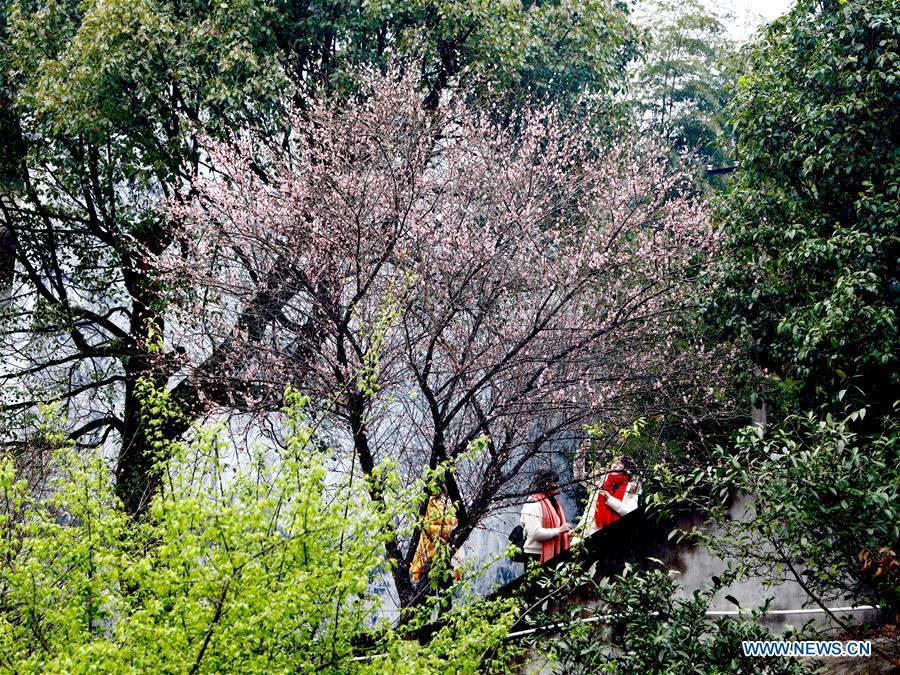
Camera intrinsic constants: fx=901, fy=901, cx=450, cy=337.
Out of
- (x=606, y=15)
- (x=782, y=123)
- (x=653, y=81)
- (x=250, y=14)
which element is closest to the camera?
(x=782, y=123)

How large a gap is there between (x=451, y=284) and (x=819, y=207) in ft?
11.8

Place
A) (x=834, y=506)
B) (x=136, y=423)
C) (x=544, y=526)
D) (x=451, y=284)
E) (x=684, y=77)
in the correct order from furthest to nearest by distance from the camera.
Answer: (x=684, y=77) < (x=136, y=423) < (x=544, y=526) < (x=451, y=284) < (x=834, y=506)

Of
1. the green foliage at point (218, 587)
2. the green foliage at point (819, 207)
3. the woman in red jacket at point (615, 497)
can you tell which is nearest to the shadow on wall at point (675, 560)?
the woman in red jacket at point (615, 497)

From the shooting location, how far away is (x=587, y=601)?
26.8ft

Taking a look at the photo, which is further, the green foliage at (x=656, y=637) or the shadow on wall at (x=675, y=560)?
the shadow on wall at (x=675, y=560)

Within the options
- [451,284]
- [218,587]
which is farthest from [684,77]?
[218,587]

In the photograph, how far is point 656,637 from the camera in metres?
6.01

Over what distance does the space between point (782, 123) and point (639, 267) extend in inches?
92.9

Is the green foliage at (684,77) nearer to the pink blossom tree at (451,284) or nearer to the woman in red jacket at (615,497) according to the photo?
the pink blossom tree at (451,284)

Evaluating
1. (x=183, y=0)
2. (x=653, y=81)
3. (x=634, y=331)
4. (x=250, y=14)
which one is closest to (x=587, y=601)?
(x=634, y=331)

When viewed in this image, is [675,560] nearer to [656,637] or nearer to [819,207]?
[656,637]

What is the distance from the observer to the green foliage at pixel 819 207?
288 inches

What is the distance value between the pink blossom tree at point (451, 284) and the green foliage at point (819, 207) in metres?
1.24

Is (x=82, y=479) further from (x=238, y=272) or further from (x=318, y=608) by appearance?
(x=238, y=272)
